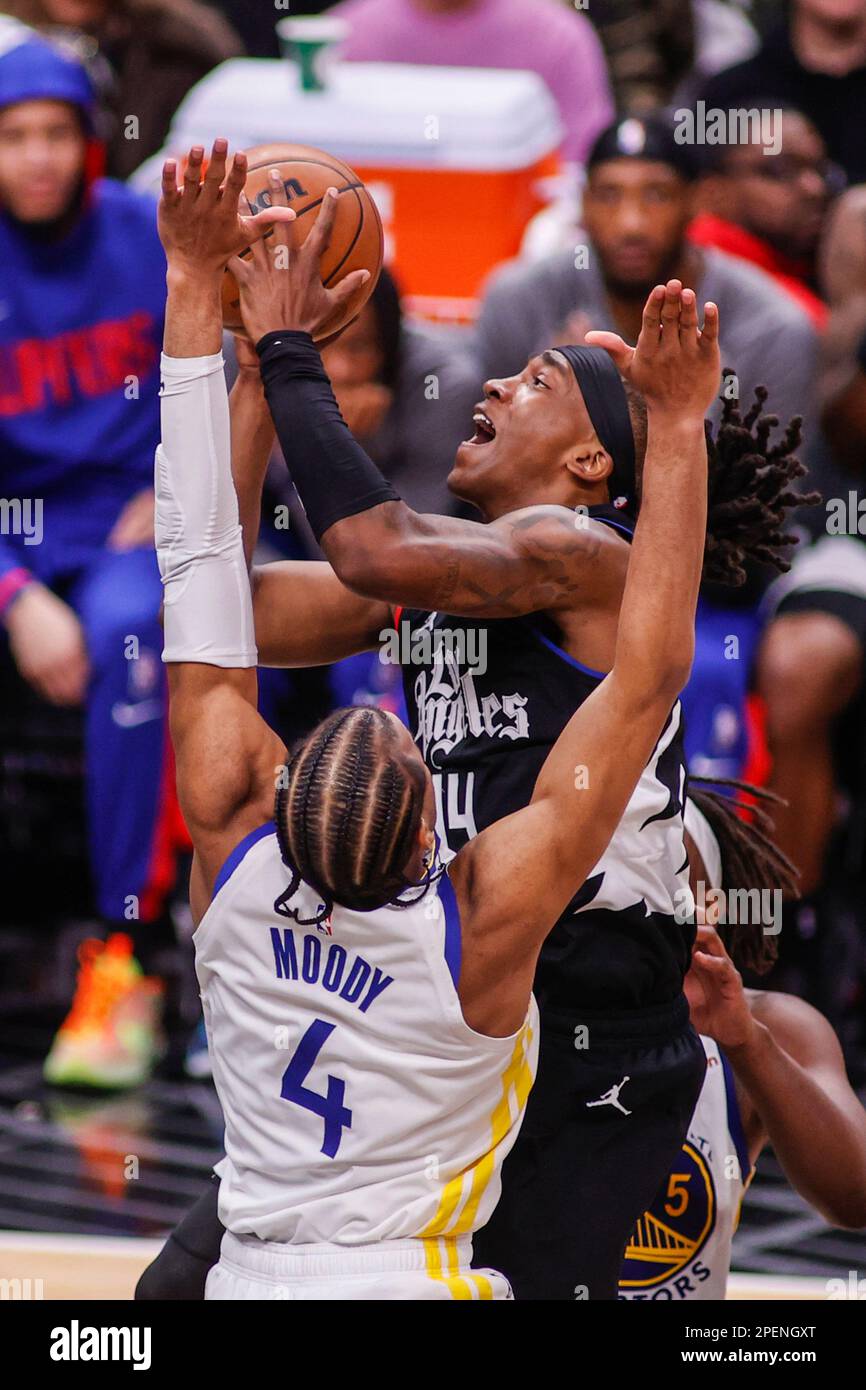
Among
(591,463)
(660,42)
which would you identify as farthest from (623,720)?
(660,42)

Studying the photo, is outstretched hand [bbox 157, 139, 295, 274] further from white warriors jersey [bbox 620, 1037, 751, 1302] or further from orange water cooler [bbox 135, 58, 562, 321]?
orange water cooler [bbox 135, 58, 562, 321]

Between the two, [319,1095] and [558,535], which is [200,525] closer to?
[558,535]

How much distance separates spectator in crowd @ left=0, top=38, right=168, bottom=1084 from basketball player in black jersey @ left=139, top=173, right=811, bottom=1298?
233 cm

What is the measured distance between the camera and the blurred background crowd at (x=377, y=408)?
5066mm

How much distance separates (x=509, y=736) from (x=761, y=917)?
0.66 m

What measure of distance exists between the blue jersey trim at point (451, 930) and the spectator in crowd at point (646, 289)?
112 inches

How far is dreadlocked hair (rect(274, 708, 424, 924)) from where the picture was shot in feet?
7.49

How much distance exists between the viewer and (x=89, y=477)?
545 centimetres

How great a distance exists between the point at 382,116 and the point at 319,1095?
403 cm

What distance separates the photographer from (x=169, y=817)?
17.2 ft

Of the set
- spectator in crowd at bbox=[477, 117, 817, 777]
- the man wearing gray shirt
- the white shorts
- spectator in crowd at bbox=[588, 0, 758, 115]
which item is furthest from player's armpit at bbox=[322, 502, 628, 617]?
spectator in crowd at bbox=[588, 0, 758, 115]
